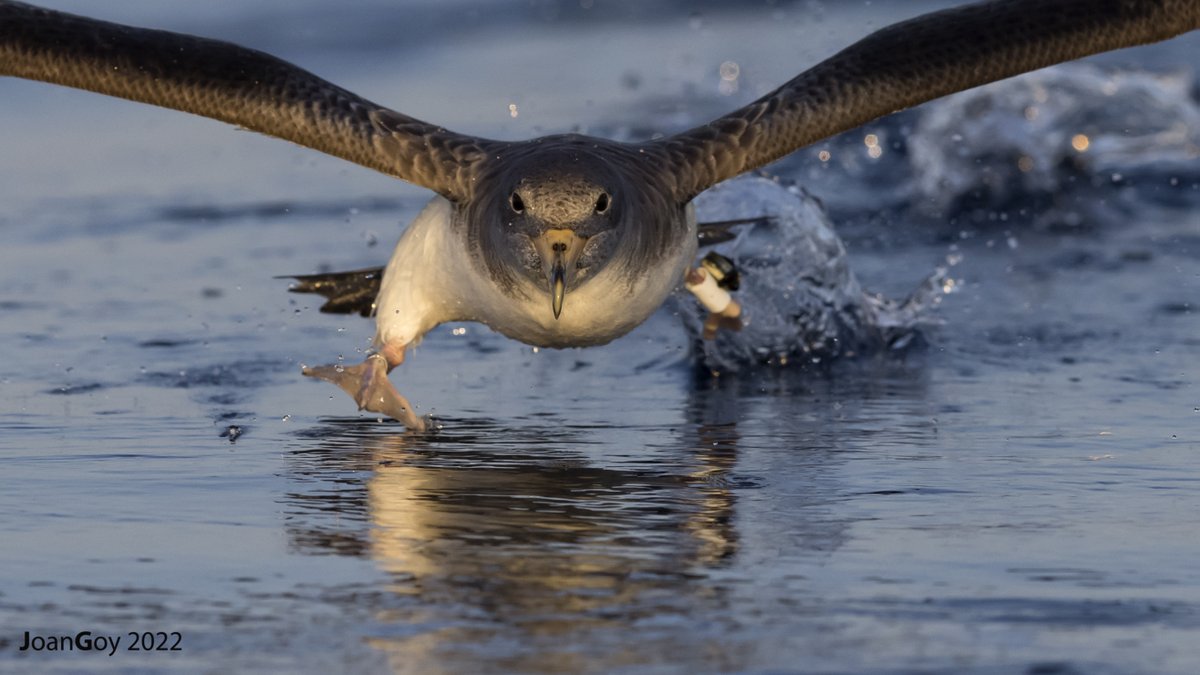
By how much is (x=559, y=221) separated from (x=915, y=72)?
2330 millimetres

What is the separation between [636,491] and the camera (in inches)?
340

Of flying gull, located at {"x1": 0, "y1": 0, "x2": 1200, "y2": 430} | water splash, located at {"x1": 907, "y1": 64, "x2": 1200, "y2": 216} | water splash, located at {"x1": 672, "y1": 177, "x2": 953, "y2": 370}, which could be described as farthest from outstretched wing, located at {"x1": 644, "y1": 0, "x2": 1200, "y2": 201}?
water splash, located at {"x1": 907, "y1": 64, "x2": 1200, "y2": 216}

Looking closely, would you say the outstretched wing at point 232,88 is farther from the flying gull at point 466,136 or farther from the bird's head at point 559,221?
the bird's head at point 559,221

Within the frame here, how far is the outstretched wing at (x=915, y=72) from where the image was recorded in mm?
9961

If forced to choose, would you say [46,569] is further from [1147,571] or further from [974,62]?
[974,62]

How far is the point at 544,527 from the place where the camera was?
26.3 ft

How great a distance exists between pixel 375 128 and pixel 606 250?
5.22 feet

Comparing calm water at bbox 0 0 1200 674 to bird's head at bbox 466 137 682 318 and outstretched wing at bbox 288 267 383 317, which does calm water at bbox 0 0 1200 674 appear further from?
bird's head at bbox 466 137 682 318

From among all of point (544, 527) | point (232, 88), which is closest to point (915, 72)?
point (232, 88)

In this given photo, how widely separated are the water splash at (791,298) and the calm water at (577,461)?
0.61ft

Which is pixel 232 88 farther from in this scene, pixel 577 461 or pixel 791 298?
pixel 791 298

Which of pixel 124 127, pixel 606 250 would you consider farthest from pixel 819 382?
pixel 124 127

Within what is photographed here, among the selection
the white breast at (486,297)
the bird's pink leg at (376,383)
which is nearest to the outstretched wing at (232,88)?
the white breast at (486,297)

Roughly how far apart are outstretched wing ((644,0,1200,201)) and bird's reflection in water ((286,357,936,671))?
126cm
